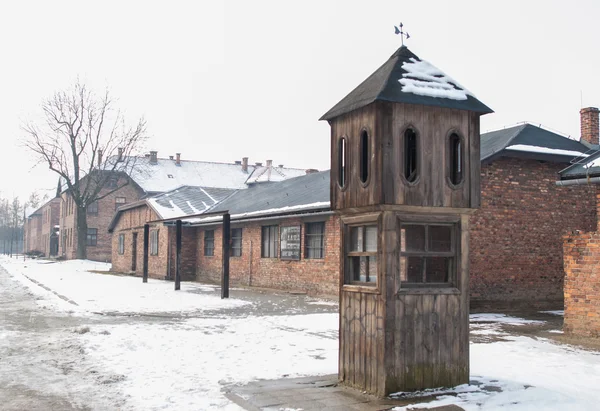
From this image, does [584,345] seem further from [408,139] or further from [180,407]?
[180,407]

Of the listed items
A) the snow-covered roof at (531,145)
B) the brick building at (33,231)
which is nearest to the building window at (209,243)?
the snow-covered roof at (531,145)

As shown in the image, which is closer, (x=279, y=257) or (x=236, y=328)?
(x=236, y=328)

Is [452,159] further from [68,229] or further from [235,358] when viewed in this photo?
[68,229]

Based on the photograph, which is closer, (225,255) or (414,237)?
(414,237)

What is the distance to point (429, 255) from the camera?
645 cm

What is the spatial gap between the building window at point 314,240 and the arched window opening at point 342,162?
12.4 m

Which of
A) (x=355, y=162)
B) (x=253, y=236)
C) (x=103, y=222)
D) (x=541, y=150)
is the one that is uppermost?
(x=541, y=150)

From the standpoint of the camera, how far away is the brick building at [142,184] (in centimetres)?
5603

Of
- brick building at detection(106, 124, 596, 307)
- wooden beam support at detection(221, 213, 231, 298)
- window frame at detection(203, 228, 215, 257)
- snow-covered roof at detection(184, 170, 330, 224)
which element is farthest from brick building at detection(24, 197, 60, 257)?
brick building at detection(106, 124, 596, 307)

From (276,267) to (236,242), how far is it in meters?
4.21

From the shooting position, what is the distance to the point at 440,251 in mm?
6582

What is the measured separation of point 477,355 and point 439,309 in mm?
2917

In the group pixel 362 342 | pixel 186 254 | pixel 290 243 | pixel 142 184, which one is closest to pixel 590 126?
pixel 290 243

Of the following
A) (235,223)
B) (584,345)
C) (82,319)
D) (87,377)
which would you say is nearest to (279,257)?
(235,223)
